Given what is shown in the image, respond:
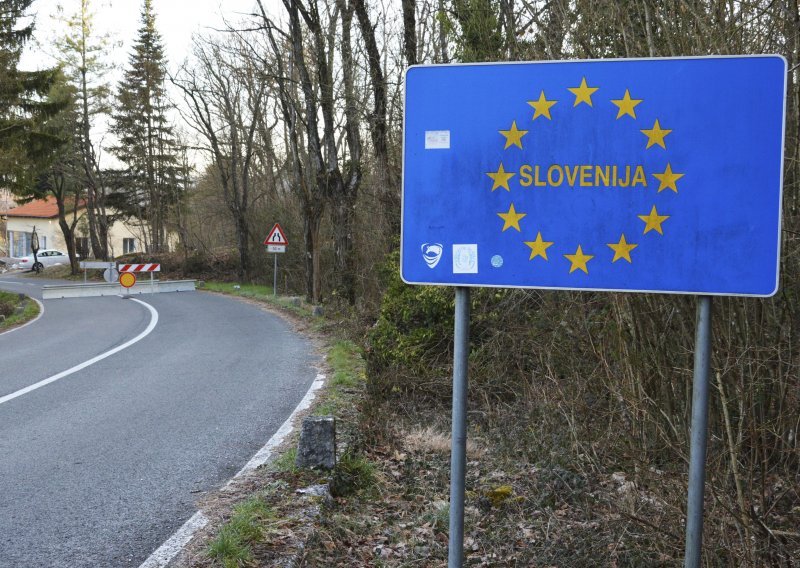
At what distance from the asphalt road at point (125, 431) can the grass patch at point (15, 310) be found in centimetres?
466

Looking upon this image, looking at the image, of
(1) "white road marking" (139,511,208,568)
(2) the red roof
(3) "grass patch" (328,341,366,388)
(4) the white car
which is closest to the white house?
(2) the red roof

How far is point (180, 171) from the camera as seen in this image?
156 feet

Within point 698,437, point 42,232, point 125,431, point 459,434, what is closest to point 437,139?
point 459,434

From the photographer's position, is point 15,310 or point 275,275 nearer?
point 15,310

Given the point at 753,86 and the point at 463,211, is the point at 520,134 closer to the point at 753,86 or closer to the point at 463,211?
the point at 463,211

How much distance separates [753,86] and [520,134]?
2.62ft

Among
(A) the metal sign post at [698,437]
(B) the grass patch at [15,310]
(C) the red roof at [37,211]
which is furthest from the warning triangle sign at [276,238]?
(C) the red roof at [37,211]

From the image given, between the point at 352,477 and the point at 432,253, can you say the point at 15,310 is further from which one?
the point at 432,253

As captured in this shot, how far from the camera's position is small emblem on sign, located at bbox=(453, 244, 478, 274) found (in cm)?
277

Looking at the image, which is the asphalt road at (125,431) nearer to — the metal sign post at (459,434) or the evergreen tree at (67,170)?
the metal sign post at (459,434)

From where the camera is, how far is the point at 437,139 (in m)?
2.80

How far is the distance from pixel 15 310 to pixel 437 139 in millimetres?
24019

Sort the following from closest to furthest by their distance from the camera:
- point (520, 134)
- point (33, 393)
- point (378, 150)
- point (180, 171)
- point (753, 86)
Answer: point (753, 86)
point (520, 134)
point (33, 393)
point (378, 150)
point (180, 171)

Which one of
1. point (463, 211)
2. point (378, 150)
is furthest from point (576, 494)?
point (378, 150)
